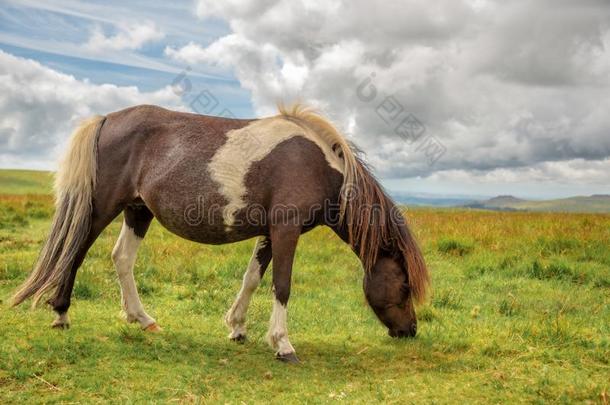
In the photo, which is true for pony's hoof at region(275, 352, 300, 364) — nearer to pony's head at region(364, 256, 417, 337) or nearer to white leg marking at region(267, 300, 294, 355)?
white leg marking at region(267, 300, 294, 355)

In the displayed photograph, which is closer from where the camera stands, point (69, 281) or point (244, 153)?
point (244, 153)

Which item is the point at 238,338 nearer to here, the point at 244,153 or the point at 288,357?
the point at 288,357

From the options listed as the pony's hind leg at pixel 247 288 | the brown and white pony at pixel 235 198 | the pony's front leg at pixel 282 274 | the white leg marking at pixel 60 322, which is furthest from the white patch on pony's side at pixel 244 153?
the white leg marking at pixel 60 322

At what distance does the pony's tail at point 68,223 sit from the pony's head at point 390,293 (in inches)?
130

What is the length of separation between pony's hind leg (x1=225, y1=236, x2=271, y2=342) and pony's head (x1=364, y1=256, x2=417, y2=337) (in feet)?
3.96

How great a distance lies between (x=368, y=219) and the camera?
225 inches

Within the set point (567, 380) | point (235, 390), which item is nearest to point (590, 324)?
point (567, 380)

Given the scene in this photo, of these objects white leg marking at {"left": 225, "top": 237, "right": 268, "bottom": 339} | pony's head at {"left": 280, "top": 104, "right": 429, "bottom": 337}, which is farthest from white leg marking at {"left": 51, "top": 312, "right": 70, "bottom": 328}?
pony's head at {"left": 280, "top": 104, "right": 429, "bottom": 337}

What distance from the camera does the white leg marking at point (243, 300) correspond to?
6.11 metres

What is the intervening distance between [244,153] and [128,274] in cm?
214

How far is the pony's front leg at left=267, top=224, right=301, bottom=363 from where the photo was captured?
17.7 feet

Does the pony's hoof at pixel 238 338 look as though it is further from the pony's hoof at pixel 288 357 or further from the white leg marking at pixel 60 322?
the white leg marking at pixel 60 322

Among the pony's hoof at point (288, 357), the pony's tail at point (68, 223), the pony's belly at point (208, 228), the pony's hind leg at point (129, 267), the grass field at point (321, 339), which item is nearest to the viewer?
the grass field at point (321, 339)

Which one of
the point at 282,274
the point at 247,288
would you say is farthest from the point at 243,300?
the point at 282,274
